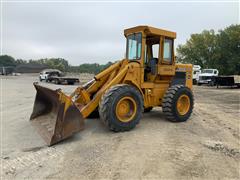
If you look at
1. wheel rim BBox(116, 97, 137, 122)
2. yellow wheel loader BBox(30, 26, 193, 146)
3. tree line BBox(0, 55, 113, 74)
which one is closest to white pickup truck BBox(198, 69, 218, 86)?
yellow wheel loader BBox(30, 26, 193, 146)

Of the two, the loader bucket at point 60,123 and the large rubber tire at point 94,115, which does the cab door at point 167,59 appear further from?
the loader bucket at point 60,123

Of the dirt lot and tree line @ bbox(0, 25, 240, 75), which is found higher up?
tree line @ bbox(0, 25, 240, 75)

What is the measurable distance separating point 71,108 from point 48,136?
2.49 ft

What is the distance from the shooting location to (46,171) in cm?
383

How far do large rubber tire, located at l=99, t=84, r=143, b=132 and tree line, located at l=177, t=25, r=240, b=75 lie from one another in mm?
35684

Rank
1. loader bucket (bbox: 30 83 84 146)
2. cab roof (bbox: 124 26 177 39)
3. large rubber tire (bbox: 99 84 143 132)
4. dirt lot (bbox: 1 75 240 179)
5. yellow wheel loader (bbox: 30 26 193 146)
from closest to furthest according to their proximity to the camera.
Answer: dirt lot (bbox: 1 75 240 179)
loader bucket (bbox: 30 83 84 146)
yellow wheel loader (bbox: 30 26 193 146)
large rubber tire (bbox: 99 84 143 132)
cab roof (bbox: 124 26 177 39)

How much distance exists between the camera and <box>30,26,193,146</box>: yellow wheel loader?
5.06 m

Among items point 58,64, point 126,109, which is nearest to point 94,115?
point 126,109

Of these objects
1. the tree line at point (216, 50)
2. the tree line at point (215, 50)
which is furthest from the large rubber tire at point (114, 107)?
the tree line at point (216, 50)

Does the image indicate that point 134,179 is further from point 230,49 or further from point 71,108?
point 230,49

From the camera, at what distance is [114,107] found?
17.3 feet

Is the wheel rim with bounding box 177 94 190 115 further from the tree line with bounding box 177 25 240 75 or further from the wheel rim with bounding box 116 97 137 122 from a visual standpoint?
the tree line with bounding box 177 25 240 75

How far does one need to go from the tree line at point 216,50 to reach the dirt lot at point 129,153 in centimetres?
3499

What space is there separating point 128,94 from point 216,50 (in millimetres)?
38147
